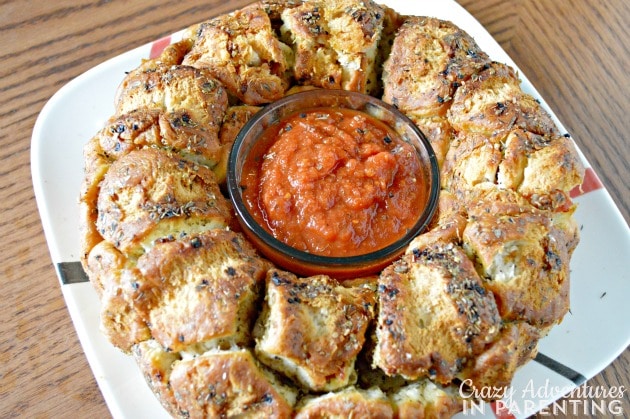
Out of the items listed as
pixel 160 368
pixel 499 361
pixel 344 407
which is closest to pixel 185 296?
pixel 160 368

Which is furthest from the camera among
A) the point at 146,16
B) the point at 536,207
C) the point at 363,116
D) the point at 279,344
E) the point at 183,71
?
the point at 146,16

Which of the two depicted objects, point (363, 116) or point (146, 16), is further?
point (146, 16)

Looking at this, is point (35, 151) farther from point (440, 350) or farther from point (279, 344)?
point (440, 350)

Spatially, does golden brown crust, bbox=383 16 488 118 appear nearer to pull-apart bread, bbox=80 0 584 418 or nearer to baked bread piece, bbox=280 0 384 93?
pull-apart bread, bbox=80 0 584 418

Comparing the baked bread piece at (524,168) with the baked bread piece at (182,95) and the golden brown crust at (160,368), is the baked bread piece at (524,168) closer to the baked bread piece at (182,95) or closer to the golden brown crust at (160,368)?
the baked bread piece at (182,95)

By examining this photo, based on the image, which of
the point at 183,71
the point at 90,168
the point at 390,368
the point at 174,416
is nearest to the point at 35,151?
the point at 90,168
